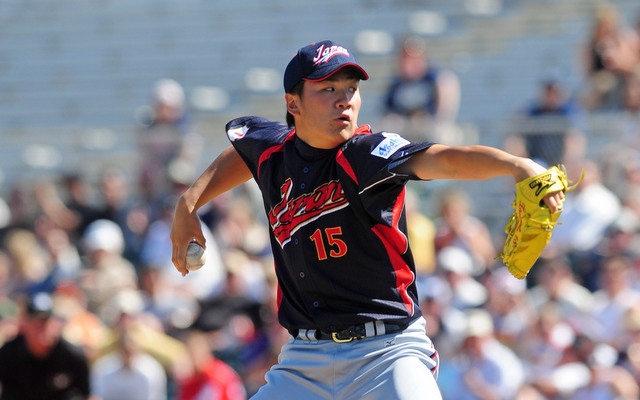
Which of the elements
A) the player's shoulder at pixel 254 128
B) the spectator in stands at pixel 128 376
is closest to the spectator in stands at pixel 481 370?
the spectator in stands at pixel 128 376

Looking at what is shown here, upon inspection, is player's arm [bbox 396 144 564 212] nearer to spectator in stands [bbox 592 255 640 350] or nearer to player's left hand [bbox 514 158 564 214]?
player's left hand [bbox 514 158 564 214]

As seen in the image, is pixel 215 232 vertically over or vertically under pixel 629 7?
under

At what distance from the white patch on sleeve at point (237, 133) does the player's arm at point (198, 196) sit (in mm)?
84

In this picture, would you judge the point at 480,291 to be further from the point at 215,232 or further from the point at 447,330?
the point at 215,232

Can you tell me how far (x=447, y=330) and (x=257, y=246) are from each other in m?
2.59

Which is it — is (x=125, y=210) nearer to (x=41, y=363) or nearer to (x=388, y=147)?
(x=41, y=363)

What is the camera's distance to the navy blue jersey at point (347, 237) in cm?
394

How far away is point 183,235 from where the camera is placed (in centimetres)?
448

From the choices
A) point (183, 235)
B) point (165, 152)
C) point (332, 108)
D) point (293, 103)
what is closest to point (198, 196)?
point (183, 235)

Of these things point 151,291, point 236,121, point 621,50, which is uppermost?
point 236,121

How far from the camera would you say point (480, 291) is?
8961 mm

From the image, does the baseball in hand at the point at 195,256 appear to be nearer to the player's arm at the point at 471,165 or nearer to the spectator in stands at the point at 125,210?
the player's arm at the point at 471,165

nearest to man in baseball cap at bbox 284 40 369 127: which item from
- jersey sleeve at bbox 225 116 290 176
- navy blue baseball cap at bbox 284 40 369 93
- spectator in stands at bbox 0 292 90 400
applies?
navy blue baseball cap at bbox 284 40 369 93

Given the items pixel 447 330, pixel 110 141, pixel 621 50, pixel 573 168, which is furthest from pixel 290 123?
pixel 110 141
